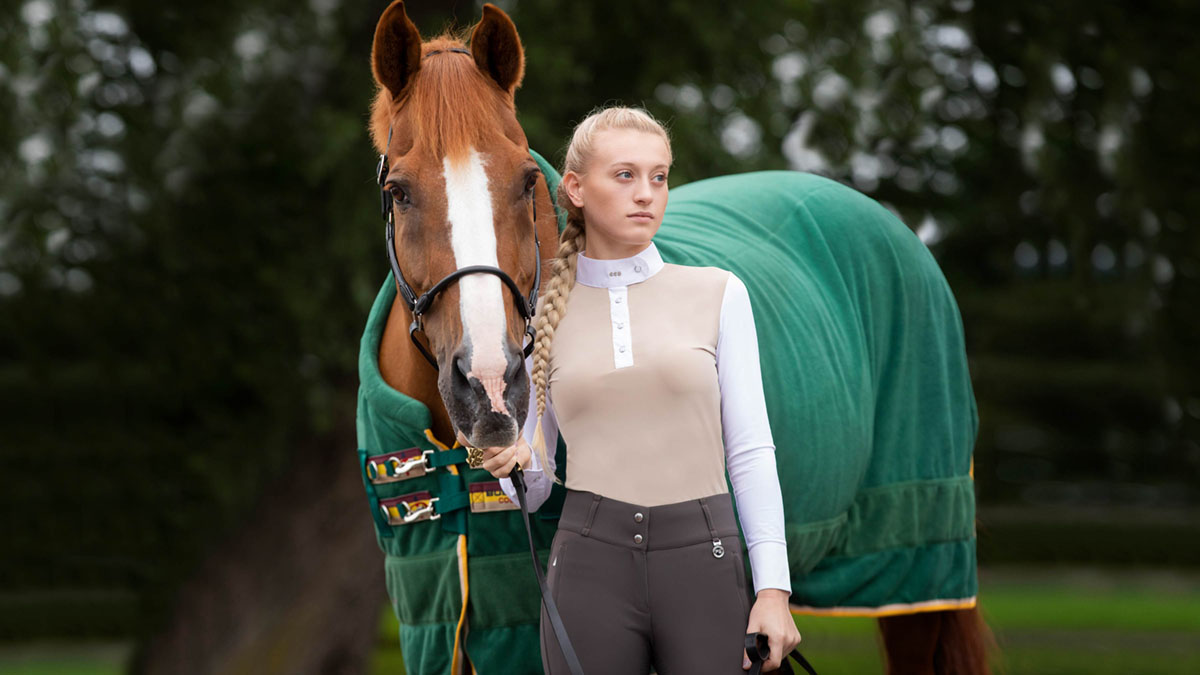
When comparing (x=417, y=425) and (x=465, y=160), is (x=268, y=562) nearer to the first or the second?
(x=417, y=425)

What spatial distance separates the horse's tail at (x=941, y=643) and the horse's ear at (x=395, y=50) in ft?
8.59

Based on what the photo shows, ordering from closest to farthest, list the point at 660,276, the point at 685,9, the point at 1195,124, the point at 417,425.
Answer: the point at 660,276 → the point at 417,425 → the point at 685,9 → the point at 1195,124

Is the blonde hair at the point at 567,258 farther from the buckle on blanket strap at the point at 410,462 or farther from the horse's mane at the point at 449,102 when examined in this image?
the buckle on blanket strap at the point at 410,462

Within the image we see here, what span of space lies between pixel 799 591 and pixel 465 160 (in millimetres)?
1877

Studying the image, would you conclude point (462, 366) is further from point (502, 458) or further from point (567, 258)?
point (567, 258)

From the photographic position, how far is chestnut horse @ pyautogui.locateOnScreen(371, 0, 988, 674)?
2.09m

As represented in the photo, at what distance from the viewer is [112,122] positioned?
6.25 meters

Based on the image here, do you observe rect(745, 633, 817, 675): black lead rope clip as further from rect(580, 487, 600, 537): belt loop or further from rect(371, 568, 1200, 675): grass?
rect(371, 568, 1200, 675): grass

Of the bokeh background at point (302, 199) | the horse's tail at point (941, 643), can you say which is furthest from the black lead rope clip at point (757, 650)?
the bokeh background at point (302, 199)

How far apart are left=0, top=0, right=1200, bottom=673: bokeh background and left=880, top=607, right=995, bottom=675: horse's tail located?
9.36ft

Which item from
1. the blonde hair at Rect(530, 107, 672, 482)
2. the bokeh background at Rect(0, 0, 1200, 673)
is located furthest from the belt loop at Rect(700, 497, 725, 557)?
the bokeh background at Rect(0, 0, 1200, 673)

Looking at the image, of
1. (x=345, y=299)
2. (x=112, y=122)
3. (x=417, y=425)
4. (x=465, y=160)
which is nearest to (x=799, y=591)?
(x=417, y=425)

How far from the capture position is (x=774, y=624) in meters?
1.99

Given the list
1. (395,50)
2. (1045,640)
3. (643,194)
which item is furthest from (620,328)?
(1045,640)
